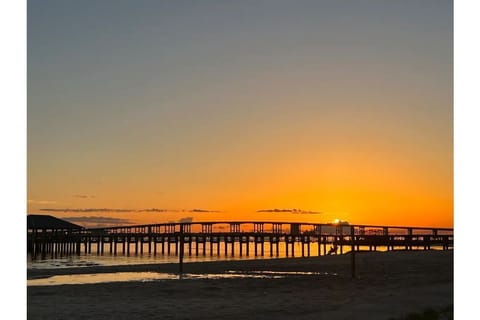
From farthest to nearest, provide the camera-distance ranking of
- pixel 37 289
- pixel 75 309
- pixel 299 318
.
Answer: pixel 37 289, pixel 75 309, pixel 299 318

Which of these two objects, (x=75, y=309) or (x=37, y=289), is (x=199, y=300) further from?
(x=37, y=289)

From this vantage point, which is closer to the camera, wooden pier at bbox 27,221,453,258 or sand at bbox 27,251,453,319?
sand at bbox 27,251,453,319

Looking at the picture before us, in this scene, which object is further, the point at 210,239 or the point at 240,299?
the point at 210,239

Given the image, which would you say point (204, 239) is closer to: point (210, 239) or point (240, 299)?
point (210, 239)

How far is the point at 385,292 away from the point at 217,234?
71194 mm

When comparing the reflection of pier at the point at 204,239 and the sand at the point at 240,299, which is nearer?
the sand at the point at 240,299

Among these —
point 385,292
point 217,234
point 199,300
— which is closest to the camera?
point 199,300

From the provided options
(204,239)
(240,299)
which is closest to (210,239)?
(204,239)

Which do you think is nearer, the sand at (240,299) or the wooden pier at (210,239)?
the sand at (240,299)

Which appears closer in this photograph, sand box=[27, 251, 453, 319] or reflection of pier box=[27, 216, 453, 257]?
sand box=[27, 251, 453, 319]

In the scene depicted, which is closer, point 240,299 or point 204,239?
point 240,299
